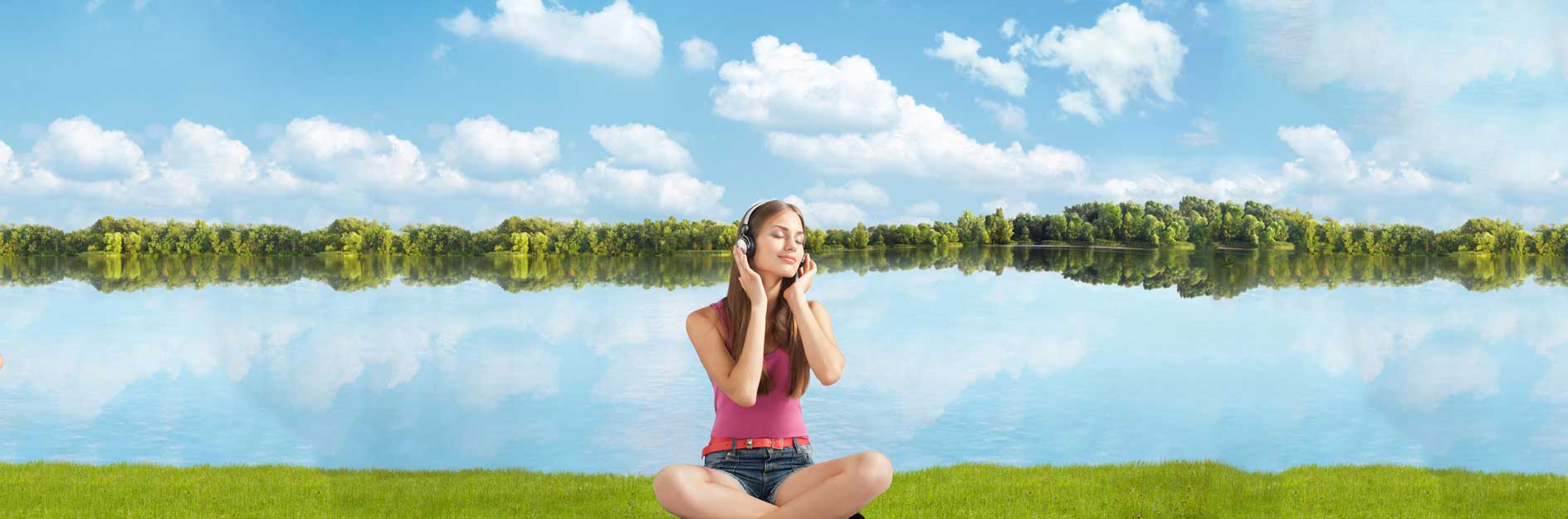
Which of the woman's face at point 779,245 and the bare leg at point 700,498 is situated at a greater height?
the woman's face at point 779,245

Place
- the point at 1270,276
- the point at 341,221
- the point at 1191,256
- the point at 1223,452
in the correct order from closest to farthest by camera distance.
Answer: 1. the point at 1223,452
2. the point at 1270,276
3. the point at 1191,256
4. the point at 341,221

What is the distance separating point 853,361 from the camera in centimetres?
1123

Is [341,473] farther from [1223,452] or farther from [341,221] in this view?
[341,221]

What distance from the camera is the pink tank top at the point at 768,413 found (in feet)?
11.8

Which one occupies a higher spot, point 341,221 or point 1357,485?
point 341,221

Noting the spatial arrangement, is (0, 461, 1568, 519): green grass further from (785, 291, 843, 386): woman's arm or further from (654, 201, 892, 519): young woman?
(785, 291, 843, 386): woman's arm

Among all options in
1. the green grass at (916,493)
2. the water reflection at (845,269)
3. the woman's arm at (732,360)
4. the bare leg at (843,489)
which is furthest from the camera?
the water reflection at (845,269)

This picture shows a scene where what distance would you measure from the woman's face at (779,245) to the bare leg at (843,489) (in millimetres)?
722

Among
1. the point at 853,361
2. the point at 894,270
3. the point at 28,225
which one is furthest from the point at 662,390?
the point at 28,225

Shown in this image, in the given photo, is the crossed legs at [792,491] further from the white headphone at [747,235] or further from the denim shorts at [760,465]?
the white headphone at [747,235]

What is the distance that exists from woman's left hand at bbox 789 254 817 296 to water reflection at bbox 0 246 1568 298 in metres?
3.90

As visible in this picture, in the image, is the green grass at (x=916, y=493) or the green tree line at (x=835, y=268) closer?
the green grass at (x=916, y=493)

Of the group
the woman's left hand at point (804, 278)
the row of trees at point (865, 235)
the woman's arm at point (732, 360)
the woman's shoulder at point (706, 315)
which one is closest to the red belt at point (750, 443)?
the woman's arm at point (732, 360)

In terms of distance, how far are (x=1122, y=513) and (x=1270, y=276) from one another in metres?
3.95
